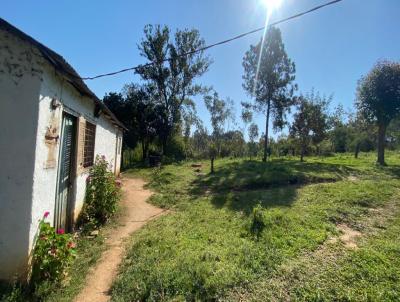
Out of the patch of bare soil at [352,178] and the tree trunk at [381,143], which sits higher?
the tree trunk at [381,143]

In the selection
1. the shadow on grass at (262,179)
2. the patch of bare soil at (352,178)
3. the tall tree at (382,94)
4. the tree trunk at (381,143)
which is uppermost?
the tall tree at (382,94)

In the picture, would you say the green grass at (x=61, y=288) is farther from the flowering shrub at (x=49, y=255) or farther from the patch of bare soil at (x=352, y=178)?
the patch of bare soil at (x=352, y=178)

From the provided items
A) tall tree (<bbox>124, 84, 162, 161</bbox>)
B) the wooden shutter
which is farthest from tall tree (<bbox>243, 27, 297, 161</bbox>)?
the wooden shutter

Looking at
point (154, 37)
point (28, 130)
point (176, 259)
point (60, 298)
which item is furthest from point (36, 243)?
point (154, 37)

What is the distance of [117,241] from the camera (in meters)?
5.99

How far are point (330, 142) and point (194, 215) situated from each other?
1137 inches

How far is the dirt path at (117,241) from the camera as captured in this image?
158 inches

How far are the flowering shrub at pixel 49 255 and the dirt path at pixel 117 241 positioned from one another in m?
0.51

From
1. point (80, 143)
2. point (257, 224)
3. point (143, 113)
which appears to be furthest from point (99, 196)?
point (143, 113)

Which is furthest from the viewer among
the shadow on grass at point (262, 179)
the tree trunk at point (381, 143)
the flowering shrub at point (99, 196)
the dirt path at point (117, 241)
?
the tree trunk at point (381, 143)

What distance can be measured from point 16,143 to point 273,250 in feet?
14.8

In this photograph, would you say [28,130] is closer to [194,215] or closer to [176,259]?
[176,259]

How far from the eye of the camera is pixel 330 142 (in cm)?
3161

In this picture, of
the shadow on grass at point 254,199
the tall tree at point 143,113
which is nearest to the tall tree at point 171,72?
the tall tree at point 143,113
